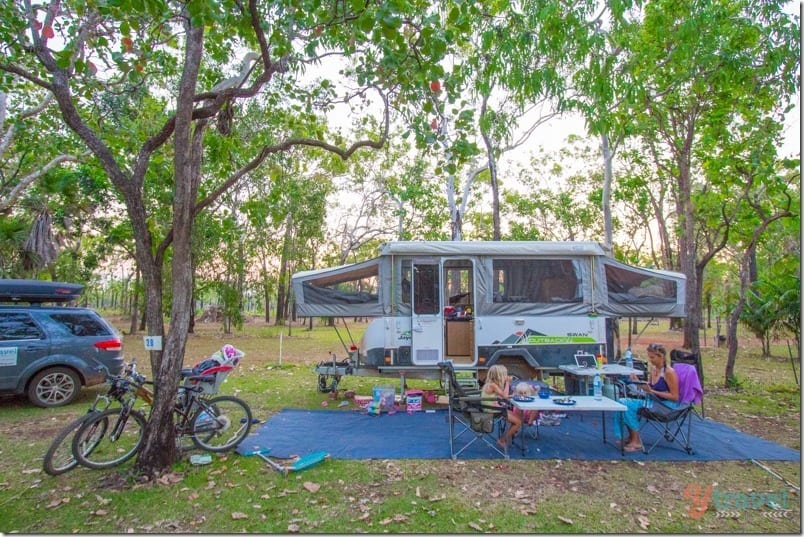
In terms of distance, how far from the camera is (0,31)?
5.38 meters

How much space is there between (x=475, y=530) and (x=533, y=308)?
4489 mm

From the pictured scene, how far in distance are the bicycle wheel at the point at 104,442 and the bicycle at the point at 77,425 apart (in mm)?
49

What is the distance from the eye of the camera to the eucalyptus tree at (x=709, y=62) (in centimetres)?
667

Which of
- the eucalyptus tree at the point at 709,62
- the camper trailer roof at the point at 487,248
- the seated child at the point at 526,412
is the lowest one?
the seated child at the point at 526,412

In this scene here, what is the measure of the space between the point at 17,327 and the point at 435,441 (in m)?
6.11

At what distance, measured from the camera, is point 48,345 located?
22.9 ft

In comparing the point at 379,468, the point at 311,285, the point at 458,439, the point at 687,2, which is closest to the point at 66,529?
the point at 379,468

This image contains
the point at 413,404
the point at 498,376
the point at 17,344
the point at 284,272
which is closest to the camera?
the point at 498,376

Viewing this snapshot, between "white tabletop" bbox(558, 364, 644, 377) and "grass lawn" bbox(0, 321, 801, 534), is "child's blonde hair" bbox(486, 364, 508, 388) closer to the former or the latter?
"grass lawn" bbox(0, 321, 801, 534)

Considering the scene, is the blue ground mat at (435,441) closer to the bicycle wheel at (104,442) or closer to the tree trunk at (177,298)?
the tree trunk at (177,298)

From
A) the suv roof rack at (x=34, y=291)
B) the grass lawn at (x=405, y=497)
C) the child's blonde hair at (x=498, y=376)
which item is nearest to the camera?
the grass lawn at (x=405, y=497)

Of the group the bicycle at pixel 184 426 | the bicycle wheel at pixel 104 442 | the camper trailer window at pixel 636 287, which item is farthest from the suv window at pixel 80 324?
the camper trailer window at pixel 636 287

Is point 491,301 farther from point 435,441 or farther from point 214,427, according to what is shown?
point 214,427

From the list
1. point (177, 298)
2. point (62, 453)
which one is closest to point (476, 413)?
point (177, 298)
